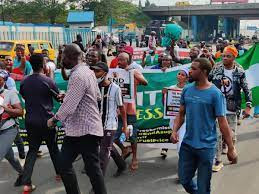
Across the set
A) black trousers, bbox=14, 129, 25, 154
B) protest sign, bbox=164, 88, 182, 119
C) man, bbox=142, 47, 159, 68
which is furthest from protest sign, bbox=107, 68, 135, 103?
man, bbox=142, 47, 159, 68

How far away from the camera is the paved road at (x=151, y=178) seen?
202 inches

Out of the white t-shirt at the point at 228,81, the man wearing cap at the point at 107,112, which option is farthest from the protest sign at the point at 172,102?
the man wearing cap at the point at 107,112

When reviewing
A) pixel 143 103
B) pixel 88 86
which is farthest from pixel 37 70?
pixel 143 103

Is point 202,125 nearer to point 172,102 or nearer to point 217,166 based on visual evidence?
point 172,102

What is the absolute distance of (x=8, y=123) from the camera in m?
4.88

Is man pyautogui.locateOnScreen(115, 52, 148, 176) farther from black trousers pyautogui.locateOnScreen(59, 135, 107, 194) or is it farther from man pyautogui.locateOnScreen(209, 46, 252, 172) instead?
black trousers pyautogui.locateOnScreen(59, 135, 107, 194)

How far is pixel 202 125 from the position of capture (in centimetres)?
383

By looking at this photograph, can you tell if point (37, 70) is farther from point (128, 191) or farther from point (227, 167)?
point (227, 167)

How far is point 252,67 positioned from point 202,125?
404 cm

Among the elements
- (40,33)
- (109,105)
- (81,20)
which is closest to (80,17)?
(81,20)

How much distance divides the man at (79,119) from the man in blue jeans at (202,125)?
2.82ft

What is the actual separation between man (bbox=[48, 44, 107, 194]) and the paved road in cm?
95

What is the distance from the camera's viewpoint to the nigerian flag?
7.48 meters

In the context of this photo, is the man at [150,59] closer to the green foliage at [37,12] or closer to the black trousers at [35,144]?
the black trousers at [35,144]
